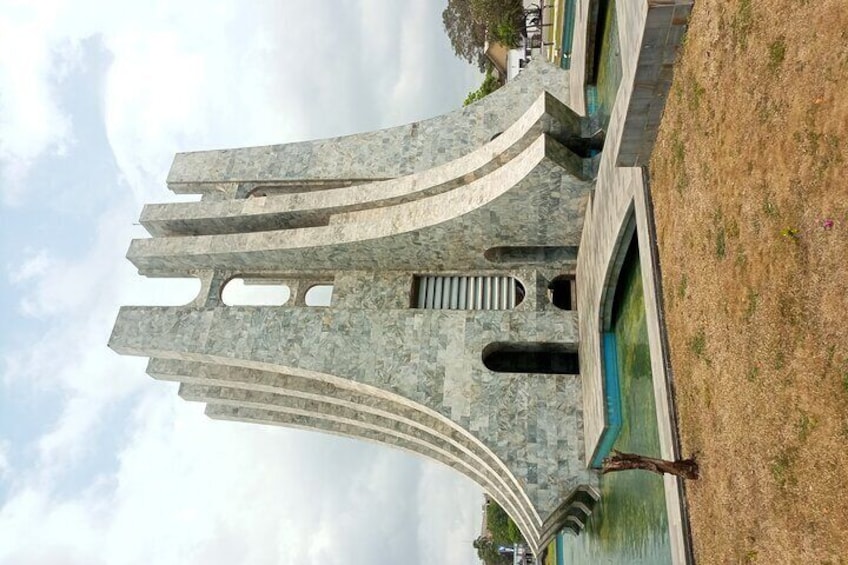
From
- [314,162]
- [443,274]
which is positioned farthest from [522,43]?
[443,274]

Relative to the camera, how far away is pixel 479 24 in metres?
29.5

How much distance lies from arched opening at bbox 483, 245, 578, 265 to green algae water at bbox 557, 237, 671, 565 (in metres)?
2.83

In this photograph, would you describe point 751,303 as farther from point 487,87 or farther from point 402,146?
point 487,87

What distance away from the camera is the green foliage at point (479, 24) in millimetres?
25781

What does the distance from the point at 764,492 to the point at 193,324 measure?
12847mm

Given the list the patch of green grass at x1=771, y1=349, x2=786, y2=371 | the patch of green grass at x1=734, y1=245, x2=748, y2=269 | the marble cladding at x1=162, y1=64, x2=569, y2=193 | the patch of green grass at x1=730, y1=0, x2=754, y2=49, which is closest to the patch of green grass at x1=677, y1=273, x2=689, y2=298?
the patch of green grass at x1=734, y1=245, x2=748, y2=269

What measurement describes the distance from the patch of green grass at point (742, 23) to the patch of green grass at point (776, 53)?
400 millimetres

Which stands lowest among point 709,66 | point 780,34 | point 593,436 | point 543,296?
point 593,436

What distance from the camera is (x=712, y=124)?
557 cm

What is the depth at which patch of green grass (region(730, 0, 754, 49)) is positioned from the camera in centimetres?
488

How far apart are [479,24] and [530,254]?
66.4 ft

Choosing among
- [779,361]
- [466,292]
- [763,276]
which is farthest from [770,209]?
[466,292]

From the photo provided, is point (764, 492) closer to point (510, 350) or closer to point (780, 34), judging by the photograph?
point (780, 34)

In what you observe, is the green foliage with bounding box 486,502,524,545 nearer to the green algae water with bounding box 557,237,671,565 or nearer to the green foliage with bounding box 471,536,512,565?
the green foliage with bounding box 471,536,512,565
